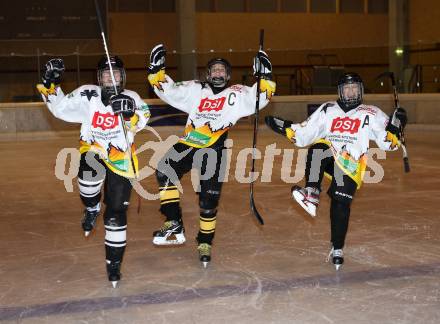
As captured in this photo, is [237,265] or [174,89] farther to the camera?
[174,89]

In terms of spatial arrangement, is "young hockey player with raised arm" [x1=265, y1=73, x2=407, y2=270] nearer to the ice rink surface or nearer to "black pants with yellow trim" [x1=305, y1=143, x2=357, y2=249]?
"black pants with yellow trim" [x1=305, y1=143, x2=357, y2=249]

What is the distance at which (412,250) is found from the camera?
5.86m

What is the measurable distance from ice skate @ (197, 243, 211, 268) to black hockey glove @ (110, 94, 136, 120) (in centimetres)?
139

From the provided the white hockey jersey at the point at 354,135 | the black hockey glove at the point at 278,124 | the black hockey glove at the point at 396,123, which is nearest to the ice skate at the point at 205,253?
the black hockey glove at the point at 278,124

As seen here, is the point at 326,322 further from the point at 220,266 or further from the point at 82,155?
the point at 82,155

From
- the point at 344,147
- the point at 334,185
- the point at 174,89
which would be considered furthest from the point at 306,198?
the point at 174,89

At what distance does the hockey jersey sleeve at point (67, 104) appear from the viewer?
504 cm

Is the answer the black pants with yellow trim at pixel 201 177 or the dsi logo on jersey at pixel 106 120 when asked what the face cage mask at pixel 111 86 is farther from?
the black pants with yellow trim at pixel 201 177

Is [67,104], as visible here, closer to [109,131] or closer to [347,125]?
[109,131]

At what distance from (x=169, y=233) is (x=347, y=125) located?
165cm

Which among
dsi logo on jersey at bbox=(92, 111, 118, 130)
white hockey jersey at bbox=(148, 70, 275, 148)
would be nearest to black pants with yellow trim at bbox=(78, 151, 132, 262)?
dsi logo on jersey at bbox=(92, 111, 118, 130)

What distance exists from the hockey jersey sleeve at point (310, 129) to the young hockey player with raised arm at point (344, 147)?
1cm

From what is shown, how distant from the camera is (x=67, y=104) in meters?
5.06

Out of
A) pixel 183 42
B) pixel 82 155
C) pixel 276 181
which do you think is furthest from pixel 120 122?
pixel 183 42
